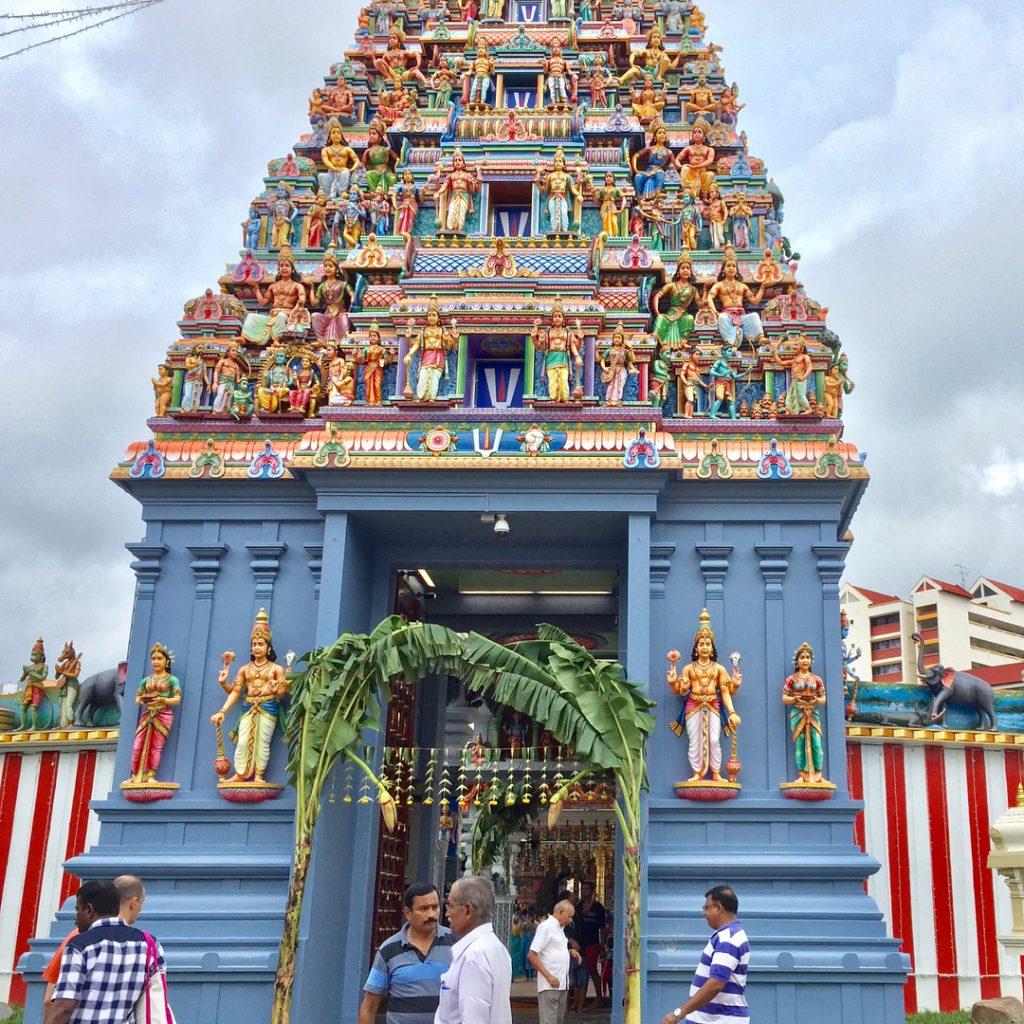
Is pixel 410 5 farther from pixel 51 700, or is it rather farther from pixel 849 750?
pixel 849 750

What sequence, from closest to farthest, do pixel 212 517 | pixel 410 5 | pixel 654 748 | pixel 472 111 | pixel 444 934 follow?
pixel 444 934 < pixel 654 748 < pixel 212 517 < pixel 472 111 < pixel 410 5

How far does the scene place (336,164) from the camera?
17.1m

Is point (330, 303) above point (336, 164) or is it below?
below

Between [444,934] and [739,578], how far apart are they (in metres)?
7.75

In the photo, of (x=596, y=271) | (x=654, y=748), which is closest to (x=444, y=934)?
(x=654, y=748)

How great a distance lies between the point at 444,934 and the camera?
6242 millimetres

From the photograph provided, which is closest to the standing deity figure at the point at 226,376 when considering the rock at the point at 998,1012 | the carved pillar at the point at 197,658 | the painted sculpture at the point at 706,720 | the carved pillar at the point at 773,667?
the carved pillar at the point at 197,658

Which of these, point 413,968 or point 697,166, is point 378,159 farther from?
point 413,968

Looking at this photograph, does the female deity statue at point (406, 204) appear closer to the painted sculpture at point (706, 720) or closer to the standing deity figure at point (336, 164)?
the standing deity figure at point (336, 164)

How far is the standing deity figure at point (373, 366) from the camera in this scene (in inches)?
555

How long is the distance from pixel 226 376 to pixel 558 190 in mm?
4673

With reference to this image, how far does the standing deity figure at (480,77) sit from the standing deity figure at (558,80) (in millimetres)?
790

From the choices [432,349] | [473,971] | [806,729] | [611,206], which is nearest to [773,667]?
[806,729]

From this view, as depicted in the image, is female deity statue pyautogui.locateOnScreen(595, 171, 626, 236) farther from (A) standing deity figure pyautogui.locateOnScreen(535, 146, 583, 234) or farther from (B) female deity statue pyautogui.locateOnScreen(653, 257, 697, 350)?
(B) female deity statue pyautogui.locateOnScreen(653, 257, 697, 350)
